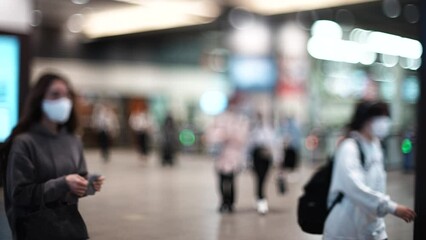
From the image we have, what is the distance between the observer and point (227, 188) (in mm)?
8539

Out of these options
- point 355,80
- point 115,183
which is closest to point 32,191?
point 115,183

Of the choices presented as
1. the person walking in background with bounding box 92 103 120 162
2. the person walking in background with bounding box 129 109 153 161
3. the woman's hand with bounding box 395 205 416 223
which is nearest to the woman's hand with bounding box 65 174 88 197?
the woman's hand with bounding box 395 205 416 223

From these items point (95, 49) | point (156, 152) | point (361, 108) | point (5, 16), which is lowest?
point (156, 152)

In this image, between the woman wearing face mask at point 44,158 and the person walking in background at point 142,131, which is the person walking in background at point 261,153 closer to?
the woman wearing face mask at point 44,158

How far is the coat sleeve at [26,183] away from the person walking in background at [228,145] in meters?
5.55

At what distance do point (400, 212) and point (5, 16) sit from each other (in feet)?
18.3

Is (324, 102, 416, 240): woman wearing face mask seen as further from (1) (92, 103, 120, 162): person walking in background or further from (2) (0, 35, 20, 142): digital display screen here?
(1) (92, 103, 120, 162): person walking in background

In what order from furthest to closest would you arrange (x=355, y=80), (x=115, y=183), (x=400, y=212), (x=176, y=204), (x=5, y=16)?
(x=355, y=80) → (x=115, y=183) → (x=176, y=204) → (x=5, y=16) → (x=400, y=212)

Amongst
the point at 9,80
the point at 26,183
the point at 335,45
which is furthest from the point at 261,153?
the point at 335,45

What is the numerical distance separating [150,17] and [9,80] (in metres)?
11.4

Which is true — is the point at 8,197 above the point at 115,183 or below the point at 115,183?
above

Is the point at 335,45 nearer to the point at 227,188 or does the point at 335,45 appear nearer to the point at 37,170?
the point at 227,188

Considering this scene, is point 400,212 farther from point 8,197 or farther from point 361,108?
point 8,197

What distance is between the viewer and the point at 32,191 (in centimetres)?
284
